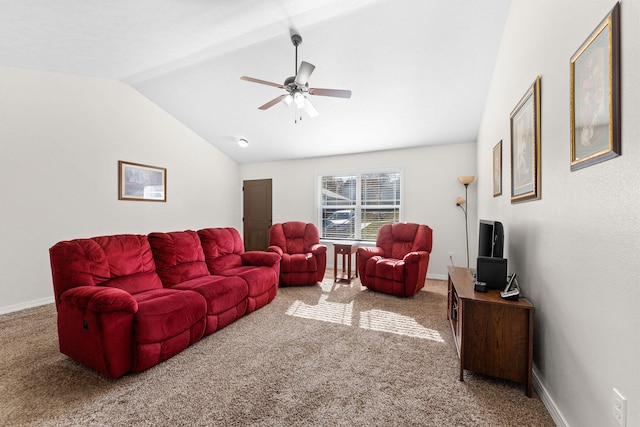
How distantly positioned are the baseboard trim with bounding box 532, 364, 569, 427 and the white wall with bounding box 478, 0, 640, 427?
0.04 ft

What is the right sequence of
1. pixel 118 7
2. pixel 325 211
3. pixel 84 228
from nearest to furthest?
1. pixel 118 7
2. pixel 84 228
3. pixel 325 211

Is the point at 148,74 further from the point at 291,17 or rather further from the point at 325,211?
the point at 325,211

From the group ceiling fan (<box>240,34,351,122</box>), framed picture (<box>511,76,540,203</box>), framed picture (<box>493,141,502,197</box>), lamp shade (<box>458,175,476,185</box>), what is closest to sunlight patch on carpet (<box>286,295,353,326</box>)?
framed picture (<box>511,76,540,203</box>)

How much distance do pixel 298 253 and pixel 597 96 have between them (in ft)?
12.7

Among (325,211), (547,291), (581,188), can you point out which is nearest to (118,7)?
(581,188)

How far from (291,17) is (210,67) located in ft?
4.79

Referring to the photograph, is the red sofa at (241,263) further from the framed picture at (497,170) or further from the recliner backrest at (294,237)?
the framed picture at (497,170)

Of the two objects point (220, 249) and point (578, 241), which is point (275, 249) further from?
point (578, 241)

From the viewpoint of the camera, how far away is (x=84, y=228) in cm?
374

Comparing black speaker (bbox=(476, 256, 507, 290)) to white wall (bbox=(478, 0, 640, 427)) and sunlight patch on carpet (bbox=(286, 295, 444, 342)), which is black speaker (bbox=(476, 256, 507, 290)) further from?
sunlight patch on carpet (bbox=(286, 295, 444, 342))

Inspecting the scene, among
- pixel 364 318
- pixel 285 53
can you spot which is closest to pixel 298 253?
pixel 364 318

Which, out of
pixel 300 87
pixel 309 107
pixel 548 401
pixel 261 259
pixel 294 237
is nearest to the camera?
pixel 548 401

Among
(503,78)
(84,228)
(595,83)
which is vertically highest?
(503,78)

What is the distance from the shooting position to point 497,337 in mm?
1748
